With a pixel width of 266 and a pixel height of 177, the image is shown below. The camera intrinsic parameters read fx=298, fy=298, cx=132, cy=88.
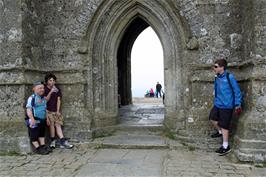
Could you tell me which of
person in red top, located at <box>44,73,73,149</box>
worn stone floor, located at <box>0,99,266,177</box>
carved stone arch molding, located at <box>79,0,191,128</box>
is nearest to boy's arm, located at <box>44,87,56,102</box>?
person in red top, located at <box>44,73,73,149</box>

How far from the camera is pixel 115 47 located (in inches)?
285

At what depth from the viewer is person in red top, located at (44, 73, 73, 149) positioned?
20.8 feet

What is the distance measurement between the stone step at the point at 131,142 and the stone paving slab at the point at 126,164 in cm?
15

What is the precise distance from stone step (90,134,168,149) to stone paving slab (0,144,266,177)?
0.49 ft

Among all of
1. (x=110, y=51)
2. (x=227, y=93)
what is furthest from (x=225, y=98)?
(x=110, y=51)

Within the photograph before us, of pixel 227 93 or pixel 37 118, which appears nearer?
pixel 227 93

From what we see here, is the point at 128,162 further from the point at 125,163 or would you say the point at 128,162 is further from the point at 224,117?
the point at 224,117

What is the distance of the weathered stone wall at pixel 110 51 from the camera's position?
6090mm

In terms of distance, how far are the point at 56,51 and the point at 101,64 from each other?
107cm

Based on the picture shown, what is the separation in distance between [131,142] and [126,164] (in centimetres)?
119

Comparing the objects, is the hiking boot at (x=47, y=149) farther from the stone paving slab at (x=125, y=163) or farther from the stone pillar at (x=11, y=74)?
the stone paving slab at (x=125, y=163)

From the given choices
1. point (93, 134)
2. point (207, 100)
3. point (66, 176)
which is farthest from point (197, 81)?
point (66, 176)

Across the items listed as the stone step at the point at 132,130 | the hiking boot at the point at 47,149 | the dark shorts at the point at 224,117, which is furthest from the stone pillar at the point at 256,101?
the hiking boot at the point at 47,149

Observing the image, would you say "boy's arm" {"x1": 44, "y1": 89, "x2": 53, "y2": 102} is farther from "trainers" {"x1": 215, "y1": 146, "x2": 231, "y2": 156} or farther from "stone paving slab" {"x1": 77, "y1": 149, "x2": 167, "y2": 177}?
"trainers" {"x1": 215, "y1": 146, "x2": 231, "y2": 156}
